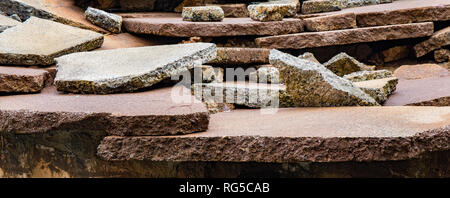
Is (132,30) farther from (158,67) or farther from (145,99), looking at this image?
(145,99)

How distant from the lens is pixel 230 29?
429 centimetres

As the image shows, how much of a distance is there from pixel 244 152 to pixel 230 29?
2.36m

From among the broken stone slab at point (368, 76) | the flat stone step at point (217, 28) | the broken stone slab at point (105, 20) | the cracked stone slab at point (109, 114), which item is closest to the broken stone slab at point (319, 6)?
the flat stone step at point (217, 28)

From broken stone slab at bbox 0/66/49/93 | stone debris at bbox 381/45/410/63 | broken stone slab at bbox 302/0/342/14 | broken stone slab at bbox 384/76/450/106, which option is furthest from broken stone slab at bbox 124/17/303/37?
broken stone slab at bbox 0/66/49/93

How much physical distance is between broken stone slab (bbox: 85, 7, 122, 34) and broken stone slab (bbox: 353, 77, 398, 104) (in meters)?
2.43

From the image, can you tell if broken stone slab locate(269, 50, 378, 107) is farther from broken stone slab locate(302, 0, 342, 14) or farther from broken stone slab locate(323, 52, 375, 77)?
broken stone slab locate(302, 0, 342, 14)

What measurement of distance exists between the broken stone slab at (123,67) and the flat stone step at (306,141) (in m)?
0.63

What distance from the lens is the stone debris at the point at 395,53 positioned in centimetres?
481

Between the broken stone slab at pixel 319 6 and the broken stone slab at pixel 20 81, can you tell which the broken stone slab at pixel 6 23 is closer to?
the broken stone slab at pixel 20 81

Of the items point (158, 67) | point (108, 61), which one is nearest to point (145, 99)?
point (158, 67)

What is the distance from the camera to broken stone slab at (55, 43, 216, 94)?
277 centimetres

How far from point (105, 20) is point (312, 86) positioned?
2.65 meters

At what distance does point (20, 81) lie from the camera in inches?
115

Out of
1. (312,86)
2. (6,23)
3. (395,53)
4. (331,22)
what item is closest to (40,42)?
(6,23)
